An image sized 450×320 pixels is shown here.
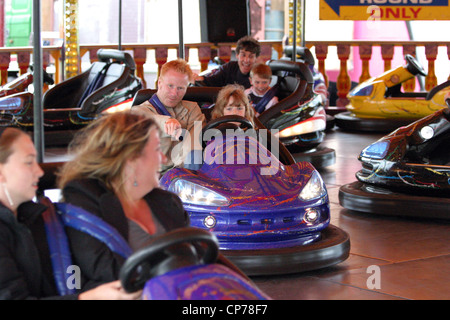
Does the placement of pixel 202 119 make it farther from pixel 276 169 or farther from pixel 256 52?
pixel 256 52

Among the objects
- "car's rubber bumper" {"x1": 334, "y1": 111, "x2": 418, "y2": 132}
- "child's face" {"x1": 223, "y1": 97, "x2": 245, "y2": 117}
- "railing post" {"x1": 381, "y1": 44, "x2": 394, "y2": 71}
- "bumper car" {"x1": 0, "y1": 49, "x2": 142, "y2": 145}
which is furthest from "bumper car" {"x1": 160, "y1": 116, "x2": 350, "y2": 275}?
"railing post" {"x1": 381, "y1": 44, "x2": 394, "y2": 71}

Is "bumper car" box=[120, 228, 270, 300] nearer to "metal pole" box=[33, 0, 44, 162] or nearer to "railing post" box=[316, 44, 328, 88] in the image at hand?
"metal pole" box=[33, 0, 44, 162]

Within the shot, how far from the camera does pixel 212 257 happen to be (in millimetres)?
1091

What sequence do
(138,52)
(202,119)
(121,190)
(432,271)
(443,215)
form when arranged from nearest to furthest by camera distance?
(121,190), (432,271), (202,119), (443,215), (138,52)

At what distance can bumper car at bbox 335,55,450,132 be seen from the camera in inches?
215

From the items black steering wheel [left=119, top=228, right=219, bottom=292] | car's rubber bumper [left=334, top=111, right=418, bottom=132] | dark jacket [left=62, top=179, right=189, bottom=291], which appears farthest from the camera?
car's rubber bumper [left=334, top=111, right=418, bottom=132]

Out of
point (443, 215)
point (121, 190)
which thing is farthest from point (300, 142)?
point (121, 190)

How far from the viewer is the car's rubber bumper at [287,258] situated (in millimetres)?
2037

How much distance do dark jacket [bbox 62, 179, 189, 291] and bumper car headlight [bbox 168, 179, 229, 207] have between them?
0.94 m

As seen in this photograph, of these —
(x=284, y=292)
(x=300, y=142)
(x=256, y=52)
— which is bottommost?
(x=284, y=292)

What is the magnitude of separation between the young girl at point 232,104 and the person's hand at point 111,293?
1513 millimetres

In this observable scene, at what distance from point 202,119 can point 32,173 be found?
4.94 feet

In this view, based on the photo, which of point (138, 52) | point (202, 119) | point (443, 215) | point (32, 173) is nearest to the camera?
point (32, 173)

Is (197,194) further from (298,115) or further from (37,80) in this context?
(298,115)
